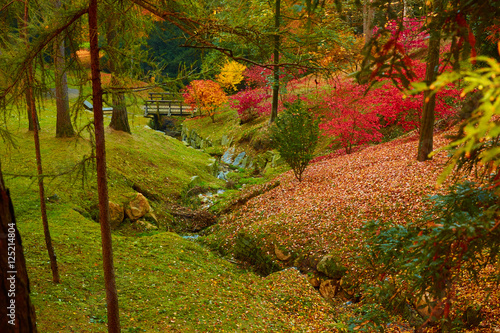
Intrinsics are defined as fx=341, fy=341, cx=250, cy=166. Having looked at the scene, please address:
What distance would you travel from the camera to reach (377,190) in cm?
763

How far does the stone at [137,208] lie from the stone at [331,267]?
4394 mm

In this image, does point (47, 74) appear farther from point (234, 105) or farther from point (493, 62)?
point (234, 105)

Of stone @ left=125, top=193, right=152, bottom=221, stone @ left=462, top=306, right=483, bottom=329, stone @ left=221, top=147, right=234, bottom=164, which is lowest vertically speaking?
stone @ left=221, top=147, right=234, bottom=164

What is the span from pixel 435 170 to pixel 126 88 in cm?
669

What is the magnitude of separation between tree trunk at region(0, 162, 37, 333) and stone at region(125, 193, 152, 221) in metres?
6.20

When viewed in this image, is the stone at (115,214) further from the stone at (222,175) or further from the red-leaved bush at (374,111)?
the stone at (222,175)

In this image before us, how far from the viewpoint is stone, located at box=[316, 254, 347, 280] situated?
20.0 feet

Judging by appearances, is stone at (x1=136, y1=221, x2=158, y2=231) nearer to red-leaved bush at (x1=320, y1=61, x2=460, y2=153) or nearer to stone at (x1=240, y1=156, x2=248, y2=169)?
red-leaved bush at (x1=320, y1=61, x2=460, y2=153)

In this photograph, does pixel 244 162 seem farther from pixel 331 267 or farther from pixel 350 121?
pixel 331 267

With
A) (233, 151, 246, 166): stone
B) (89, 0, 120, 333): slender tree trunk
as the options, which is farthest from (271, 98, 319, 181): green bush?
(233, 151, 246, 166): stone

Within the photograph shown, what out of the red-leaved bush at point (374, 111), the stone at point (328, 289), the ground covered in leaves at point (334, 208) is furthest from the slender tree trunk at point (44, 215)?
the red-leaved bush at point (374, 111)

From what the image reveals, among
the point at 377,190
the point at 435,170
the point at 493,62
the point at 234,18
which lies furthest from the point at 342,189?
the point at 493,62

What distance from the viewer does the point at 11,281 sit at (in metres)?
1.88

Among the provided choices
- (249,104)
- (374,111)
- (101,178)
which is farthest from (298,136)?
(249,104)
